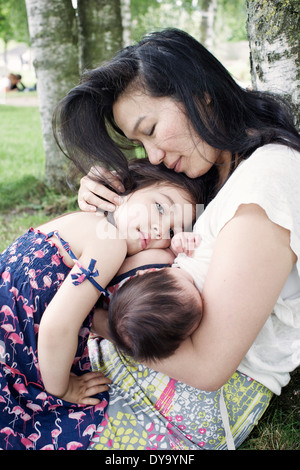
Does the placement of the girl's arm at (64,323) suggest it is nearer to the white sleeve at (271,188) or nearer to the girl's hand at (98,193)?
the girl's hand at (98,193)

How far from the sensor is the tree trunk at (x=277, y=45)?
2.26 metres

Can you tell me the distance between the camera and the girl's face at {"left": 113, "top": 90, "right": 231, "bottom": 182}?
1976mm

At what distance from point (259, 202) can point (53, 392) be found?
106 centimetres

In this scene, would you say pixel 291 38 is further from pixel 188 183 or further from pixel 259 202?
pixel 259 202

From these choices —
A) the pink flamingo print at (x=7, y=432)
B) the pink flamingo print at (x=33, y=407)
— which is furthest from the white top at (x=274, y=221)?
the pink flamingo print at (x=7, y=432)

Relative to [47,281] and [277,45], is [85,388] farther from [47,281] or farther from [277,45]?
Answer: [277,45]

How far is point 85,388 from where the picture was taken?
194 centimetres

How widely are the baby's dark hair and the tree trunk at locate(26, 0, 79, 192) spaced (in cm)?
359

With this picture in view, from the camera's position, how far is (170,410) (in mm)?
1896

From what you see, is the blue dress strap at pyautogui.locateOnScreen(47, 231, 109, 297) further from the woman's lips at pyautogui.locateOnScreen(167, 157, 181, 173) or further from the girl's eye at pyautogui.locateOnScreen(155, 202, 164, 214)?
the woman's lips at pyautogui.locateOnScreen(167, 157, 181, 173)

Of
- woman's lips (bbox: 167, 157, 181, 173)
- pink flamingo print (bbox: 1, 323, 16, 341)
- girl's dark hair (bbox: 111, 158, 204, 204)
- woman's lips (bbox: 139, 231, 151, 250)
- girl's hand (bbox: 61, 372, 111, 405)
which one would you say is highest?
woman's lips (bbox: 167, 157, 181, 173)

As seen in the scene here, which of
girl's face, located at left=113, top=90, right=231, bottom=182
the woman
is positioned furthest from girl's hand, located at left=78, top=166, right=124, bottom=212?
girl's face, located at left=113, top=90, right=231, bottom=182

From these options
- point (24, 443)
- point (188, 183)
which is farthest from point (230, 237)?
point (24, 443)

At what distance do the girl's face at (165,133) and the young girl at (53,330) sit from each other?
40 centimetres
